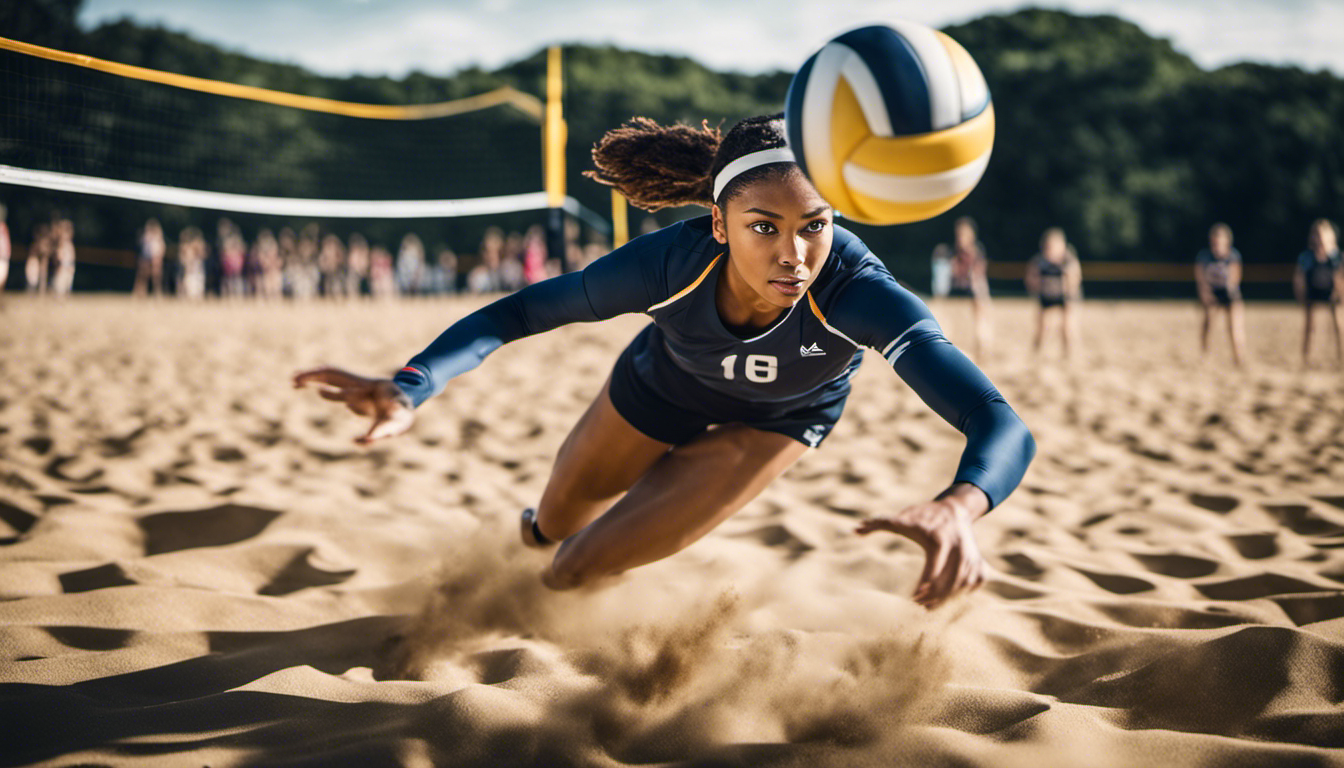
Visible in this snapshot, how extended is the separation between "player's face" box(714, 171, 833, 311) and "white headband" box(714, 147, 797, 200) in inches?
2.3

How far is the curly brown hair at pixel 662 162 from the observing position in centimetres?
253

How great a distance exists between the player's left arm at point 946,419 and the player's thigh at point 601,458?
0.91 meters

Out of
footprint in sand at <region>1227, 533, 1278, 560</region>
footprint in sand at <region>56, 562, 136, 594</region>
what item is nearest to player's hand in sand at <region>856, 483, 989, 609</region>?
footprint in sand at <region>1227, 533, 1278, 560</region>

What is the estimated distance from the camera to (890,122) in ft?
6.06

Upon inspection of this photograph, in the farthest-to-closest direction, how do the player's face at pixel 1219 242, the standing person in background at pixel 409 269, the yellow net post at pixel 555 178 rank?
the standing person in background at pixel 409 269, the player's face at pixel 1219 242, the yellow net post at pixel 555 178

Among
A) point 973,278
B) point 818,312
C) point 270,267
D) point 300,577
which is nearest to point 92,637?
point 300,577

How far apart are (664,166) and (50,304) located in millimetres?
16804

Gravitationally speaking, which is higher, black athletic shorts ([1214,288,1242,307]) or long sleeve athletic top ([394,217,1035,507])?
long sleeve athletic top ([394,217,1035,507])

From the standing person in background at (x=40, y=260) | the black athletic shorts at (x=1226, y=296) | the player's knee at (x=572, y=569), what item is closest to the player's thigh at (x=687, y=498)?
the player's knee at (x=572, y=569)

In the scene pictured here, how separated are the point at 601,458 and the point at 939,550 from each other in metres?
1.59

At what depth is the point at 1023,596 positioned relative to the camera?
2961mm

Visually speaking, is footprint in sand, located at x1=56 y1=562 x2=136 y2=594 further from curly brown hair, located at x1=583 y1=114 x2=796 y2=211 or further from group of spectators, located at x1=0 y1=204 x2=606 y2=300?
group of spectators, located at x1=0 y1=204 x2=606 y2=300

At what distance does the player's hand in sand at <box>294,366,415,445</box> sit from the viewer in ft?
6.53

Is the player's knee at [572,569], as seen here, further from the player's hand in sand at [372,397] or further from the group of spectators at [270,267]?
the group of spectators at [270,267]
